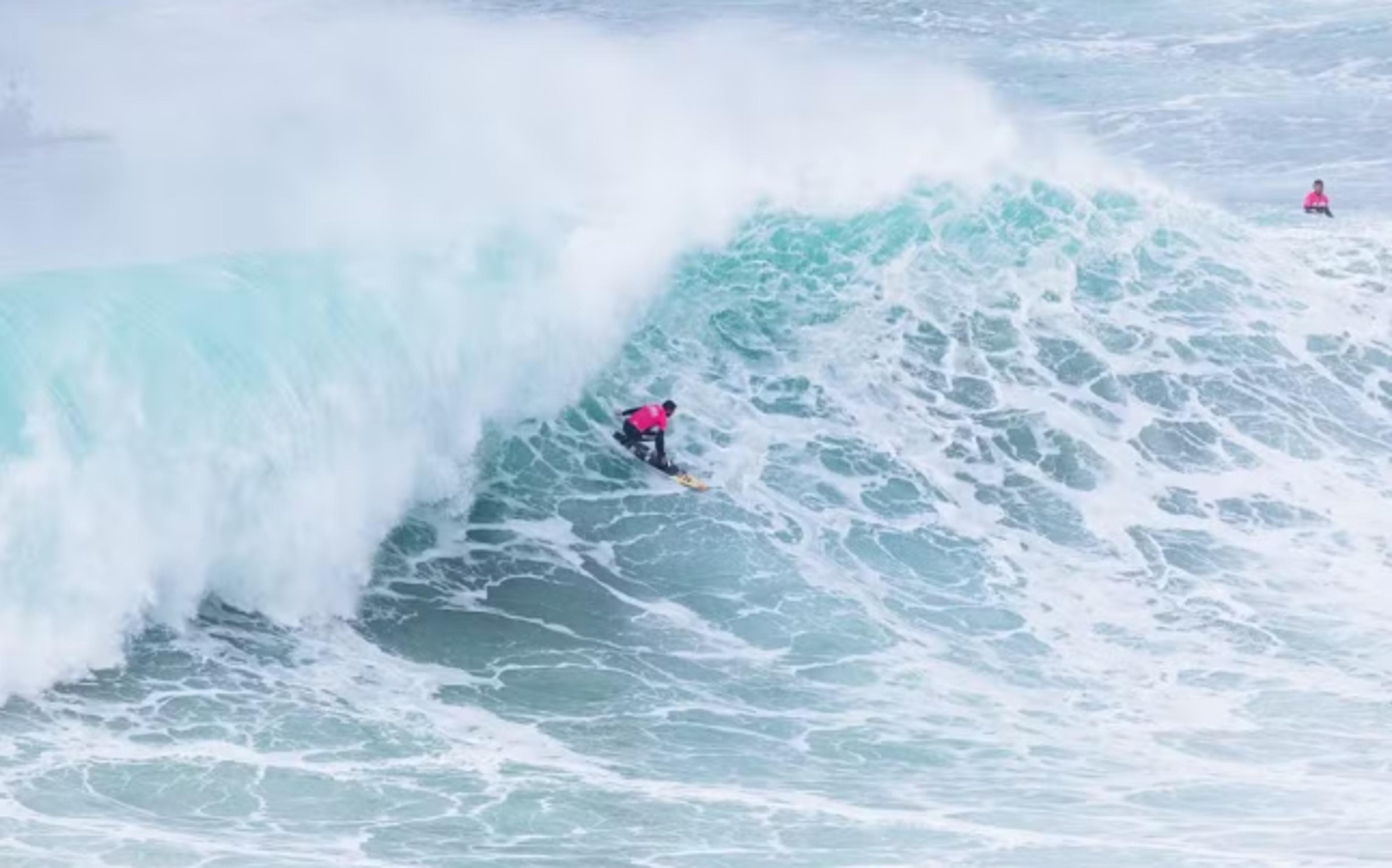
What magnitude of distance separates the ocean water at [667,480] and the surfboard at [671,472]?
0.46 ft

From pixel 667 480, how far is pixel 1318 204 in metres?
13.4

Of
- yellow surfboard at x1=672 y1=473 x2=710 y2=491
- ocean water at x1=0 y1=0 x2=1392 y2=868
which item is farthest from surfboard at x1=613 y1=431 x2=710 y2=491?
ocean water at x1=0 y1=0 x2=1392 y2=868

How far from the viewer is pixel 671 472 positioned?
943 inches

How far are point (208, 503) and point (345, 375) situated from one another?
294cm

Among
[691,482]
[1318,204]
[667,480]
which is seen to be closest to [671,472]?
[667,480]

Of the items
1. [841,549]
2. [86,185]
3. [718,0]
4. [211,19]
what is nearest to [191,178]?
[86,185]

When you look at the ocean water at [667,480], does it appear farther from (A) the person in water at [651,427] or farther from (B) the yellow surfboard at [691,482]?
(A) the person in water at [651,427]

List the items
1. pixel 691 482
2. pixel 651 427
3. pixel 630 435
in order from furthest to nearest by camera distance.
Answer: pixel 630 435, pixel 651 427, pixel 691 482

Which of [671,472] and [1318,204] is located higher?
[1318,204]

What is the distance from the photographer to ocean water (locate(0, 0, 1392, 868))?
17078 mm

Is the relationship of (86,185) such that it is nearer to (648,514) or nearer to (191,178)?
(191,178)

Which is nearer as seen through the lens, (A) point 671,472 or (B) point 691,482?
(B) point 691,482

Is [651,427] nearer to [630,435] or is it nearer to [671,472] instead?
[630,435]

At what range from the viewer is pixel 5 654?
60.4 ft
